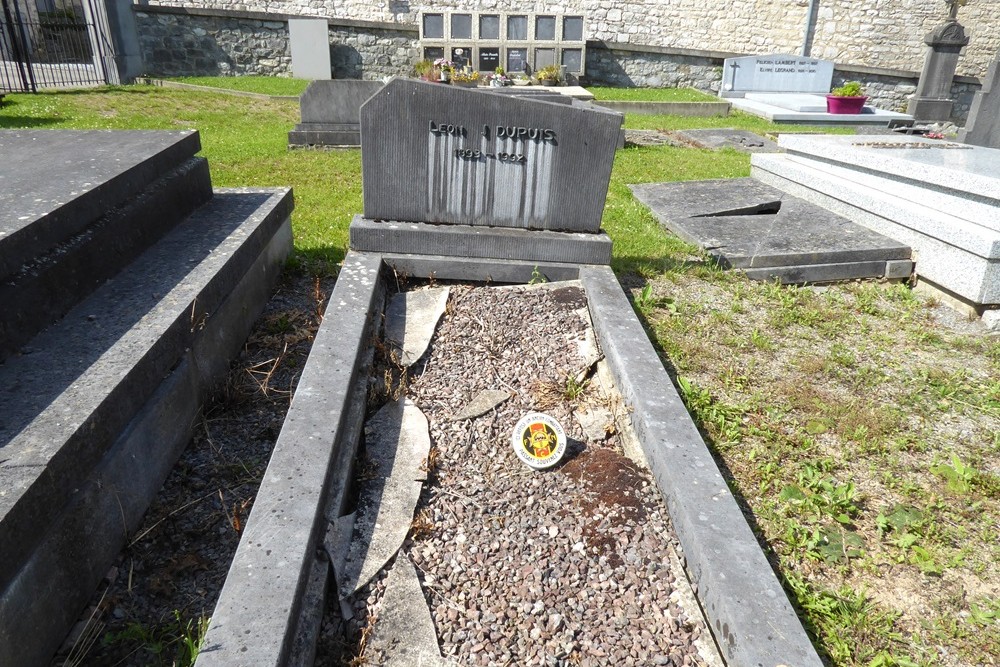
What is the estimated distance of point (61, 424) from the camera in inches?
78.0

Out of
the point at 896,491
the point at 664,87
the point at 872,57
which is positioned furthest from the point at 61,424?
the point at 872,57

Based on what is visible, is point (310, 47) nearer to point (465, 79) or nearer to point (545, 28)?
point (465, 79)

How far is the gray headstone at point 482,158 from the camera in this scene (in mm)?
3900

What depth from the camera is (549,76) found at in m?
14.8

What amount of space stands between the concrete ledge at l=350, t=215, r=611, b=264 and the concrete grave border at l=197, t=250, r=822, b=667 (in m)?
0.74

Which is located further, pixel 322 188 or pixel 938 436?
pixel 322 188

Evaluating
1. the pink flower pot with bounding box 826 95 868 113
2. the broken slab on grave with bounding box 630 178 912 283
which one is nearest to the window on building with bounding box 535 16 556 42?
the pink flower pot with bounding box 826 95 868 113

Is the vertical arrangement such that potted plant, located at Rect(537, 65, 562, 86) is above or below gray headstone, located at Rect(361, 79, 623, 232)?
below

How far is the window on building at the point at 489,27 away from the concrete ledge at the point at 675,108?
13.2ft

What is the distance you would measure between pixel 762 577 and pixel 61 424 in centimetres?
205

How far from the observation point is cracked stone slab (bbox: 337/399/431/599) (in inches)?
85.4

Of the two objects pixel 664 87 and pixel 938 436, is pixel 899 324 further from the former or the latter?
pixel 664 87

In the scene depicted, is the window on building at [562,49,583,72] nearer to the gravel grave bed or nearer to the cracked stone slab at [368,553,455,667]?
the gravel grave bed

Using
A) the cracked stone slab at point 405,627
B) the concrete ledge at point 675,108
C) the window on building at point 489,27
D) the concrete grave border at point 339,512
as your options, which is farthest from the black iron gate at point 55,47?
the cracked stone slab at point 405,627
